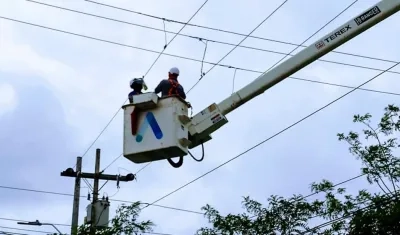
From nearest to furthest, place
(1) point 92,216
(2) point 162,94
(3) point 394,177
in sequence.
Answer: (2) point 162,94 < (3) point 394,177 < (1) point 92,216

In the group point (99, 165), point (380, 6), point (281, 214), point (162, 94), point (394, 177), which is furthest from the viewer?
point (99, 165)

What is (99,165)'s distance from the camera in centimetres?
2194

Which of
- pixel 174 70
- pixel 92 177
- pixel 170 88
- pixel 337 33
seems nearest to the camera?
pixel 337 33

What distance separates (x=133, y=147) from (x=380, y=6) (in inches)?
125

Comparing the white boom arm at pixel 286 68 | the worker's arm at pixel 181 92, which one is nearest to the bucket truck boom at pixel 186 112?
the white boom arm at pixel 286 68

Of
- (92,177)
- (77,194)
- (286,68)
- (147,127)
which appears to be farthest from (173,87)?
(92,177)

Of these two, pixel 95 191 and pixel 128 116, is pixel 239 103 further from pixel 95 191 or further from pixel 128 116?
pixel 95 191

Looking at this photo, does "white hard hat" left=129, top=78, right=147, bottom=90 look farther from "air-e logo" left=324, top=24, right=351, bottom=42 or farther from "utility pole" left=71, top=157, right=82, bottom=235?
"utility pole" left=71, top=157, right=82, bottom=235

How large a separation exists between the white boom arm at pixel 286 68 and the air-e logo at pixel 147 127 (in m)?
0.42

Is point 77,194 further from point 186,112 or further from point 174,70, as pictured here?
point 186,112

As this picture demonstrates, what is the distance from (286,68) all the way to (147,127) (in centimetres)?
171

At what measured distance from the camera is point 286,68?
8.28m

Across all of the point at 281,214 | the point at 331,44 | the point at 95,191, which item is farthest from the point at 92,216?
the point at 331,44

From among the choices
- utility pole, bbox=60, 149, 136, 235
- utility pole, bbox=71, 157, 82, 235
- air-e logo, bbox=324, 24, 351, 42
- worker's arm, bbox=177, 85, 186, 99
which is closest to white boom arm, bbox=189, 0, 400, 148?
air-e logo, bbox=324, 24, 351, 42
